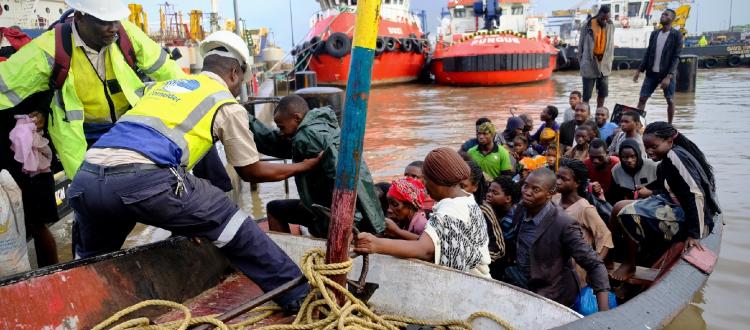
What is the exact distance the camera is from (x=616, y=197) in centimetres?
429

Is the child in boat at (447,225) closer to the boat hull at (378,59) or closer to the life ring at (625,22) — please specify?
the boat hull at (378,59)

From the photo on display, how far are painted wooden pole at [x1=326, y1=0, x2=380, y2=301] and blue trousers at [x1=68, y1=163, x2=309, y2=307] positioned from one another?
1.38 ft

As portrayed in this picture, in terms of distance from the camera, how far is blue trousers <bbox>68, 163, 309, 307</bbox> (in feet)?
7.07

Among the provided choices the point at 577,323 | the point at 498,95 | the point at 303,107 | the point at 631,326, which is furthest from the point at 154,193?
the point at 498,95

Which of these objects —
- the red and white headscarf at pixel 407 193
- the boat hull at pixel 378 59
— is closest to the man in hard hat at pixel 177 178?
the red and white headscarf at pixel 407 193

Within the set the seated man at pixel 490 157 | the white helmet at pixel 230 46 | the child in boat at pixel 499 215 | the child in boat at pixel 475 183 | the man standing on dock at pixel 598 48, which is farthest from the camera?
the man standing on dock at pixel 598 48

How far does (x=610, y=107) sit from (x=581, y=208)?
1070cm

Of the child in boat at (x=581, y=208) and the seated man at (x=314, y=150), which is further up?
the seated man at (x=314, y=150)

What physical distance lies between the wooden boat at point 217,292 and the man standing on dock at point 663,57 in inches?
204

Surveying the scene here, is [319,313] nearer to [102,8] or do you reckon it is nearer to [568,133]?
[102,8]

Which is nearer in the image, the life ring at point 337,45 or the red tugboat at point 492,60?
the life ring at point 337,45

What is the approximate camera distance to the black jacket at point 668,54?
7203 mm

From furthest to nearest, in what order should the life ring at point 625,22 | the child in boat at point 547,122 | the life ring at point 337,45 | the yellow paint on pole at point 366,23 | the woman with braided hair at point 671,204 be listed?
the life ring at point 625,22 → the life ring at point 337,45 → the child in boat at point 547,122 → the woman with braided hair at point 671,204 → the yellow paint on pole at point 366,23

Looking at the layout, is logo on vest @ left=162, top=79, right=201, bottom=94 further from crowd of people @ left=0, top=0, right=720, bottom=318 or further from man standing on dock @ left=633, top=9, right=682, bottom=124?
man standing on dock @ left=633, top=9, right=682, bottom=124
